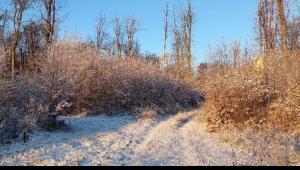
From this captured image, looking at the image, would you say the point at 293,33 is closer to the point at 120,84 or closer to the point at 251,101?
the point at 120,84

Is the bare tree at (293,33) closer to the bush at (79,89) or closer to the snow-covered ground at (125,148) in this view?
the bush at (79,89)

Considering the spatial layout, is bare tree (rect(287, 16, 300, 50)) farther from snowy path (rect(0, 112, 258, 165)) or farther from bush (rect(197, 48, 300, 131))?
snowy path (rect(0, 112, 258, 165))

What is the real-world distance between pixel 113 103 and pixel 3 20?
13620 mm

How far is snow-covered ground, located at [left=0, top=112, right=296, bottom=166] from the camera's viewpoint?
10.6m

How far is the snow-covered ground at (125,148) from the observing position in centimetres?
1059

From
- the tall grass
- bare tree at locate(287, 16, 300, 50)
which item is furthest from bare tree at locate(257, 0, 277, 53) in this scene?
the tall grass

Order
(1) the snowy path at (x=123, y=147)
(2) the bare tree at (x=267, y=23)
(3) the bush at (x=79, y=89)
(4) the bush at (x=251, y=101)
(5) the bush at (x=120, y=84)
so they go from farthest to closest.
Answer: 1. (2) the bare tree at (x=267, y=23)
2. (5) the bush at (x=120, y=84)
3. (4) the bush at (x=251, y=101)
4. (3) the bush at (x=79, y=89)
5. (1) the snowy path at (x=123, y=147)

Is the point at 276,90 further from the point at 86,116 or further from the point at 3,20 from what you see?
the point at 3,20

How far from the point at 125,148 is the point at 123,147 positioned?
0.56ft

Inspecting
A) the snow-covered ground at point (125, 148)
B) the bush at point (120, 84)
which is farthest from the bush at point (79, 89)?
the snow-covered ground at point (125, 148)

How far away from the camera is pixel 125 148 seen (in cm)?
1227

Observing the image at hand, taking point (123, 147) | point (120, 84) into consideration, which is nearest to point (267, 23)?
point (120, 84)
